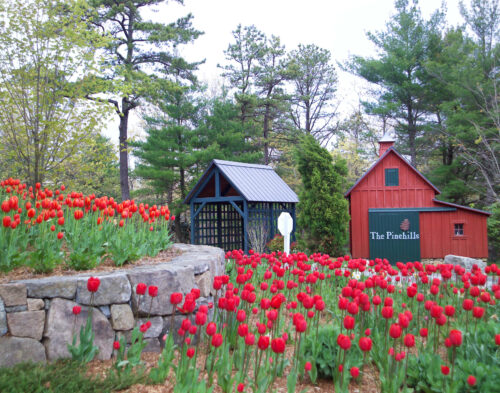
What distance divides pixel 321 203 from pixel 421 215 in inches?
147

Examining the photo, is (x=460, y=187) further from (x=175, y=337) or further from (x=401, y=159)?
(x=175, y=337)

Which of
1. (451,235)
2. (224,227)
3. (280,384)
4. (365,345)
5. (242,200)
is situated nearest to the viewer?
→ (365,345)

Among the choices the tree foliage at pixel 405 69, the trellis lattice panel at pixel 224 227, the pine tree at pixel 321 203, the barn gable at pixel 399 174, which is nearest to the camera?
the pine tree at pixel 321 203

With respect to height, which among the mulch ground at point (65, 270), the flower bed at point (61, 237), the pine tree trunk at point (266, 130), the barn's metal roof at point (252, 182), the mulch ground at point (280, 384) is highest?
the pine tree trunk at point (266, 130)

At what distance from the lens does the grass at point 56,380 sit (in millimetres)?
2432

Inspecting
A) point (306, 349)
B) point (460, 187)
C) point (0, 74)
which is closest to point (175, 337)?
point (306, 349)

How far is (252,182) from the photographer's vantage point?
13.1 m

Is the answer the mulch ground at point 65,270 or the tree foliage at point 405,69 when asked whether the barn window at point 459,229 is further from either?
the mulch ground at point 65,270

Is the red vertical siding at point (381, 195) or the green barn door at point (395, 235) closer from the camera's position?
the green barn door at point (395, 235)

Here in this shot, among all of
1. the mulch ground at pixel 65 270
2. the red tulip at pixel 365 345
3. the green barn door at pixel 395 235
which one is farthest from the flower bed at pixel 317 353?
the green barn door at pixel 395 235

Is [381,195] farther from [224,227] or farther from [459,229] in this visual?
[224,227]

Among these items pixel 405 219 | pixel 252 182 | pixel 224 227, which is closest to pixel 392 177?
pixel 405 219

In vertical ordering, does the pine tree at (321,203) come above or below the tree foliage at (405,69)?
below

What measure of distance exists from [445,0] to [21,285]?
2213 centimetres
